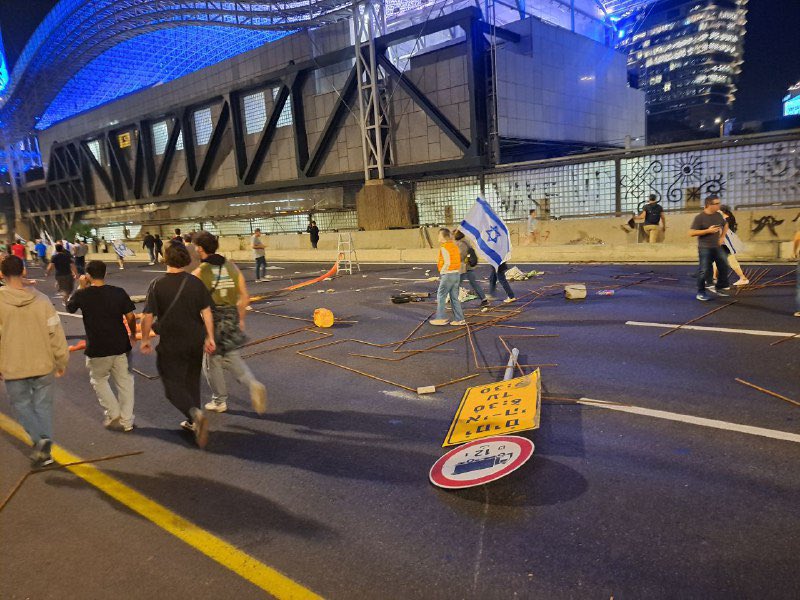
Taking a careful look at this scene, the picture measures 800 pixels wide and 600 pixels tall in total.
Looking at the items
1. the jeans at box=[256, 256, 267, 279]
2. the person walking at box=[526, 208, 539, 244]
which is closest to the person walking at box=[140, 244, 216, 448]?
the jeans at box=[256, 256, 267, 279]

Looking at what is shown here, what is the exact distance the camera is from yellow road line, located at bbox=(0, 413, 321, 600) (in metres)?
2.88

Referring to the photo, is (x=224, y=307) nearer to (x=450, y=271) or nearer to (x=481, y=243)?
(x=450, y=271)

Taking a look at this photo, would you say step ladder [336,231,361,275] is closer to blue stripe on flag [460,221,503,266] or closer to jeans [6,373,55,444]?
blue stripe on flag [460,221,503,266]

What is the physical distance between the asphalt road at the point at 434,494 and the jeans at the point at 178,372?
1.53 feet

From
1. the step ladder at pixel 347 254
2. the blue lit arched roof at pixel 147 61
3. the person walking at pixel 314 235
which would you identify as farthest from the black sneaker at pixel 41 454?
the blue lit arched roof at pixel 147 61

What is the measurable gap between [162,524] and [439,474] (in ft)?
6.68

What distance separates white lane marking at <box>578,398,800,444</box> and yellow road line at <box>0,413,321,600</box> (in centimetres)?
356

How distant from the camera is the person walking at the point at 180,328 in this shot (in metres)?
4.69

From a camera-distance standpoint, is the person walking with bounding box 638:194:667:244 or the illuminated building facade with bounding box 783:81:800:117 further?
the illuminated building facade with bounding box 783:81:800:117

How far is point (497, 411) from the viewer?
4863 mm

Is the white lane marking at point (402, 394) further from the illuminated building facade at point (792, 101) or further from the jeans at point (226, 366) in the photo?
the illuminated building facade at point (792, 101)

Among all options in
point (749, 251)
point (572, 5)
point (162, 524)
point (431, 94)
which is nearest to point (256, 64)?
point (431, 94)

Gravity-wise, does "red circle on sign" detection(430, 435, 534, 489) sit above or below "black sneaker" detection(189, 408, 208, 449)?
below

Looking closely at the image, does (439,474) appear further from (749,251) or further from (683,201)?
(683,201)
